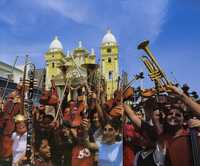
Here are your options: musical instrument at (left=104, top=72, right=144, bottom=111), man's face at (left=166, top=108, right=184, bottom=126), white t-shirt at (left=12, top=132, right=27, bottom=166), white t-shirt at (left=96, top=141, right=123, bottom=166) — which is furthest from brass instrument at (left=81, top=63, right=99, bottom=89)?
man's face at (left=166, top=108, right=184, bottom=126)

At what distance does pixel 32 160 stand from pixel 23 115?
1.15 m

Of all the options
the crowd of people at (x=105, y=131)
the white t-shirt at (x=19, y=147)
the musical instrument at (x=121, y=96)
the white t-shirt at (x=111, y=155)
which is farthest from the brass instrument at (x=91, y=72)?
the white t-shirt at (x=111, y=155)

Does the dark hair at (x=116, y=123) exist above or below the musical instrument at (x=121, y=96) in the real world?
below

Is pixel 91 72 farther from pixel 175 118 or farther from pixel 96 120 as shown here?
pixel 175 118

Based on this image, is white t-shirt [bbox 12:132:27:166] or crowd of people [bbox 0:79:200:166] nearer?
crowd of people [bbox 0:79:200:166]

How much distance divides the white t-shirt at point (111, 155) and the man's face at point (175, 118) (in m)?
1.28

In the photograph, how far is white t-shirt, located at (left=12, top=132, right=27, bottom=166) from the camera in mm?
6523

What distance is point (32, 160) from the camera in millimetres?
6082

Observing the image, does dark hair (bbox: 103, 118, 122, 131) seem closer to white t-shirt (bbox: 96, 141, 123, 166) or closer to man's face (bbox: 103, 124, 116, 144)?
man's face (bbox: 103, 124, 116, 144)

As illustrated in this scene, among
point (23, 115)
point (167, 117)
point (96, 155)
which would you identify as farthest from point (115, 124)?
point (23, 115)

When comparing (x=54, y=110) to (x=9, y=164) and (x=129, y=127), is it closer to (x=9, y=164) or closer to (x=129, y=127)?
(x=9, y=164)

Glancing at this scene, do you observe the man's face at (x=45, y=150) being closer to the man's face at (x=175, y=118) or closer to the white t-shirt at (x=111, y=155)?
the white t-shirt at (x=111, y=155)

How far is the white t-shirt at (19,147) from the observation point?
6.52 m

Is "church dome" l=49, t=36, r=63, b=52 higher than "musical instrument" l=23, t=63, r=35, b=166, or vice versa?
"church dome" l=49, t=36, r=63, b=52
